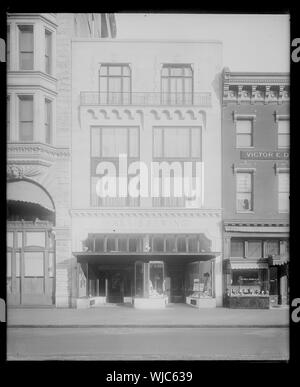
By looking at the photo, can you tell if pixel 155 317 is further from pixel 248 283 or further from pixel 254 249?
pixel 254 249

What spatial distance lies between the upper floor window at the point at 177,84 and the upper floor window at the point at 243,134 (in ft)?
4.48

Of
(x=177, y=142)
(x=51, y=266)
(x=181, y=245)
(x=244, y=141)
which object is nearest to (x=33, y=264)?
(x=51, y=266)

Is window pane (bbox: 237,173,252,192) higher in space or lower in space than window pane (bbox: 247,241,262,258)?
higher

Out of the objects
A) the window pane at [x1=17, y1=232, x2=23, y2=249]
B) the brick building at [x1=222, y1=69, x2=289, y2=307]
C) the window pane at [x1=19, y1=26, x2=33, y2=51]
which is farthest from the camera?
the window pane at [x1=17, y1=232, x2=23, y2=249]

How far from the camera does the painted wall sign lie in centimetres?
605

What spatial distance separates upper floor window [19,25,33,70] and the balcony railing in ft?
2.77

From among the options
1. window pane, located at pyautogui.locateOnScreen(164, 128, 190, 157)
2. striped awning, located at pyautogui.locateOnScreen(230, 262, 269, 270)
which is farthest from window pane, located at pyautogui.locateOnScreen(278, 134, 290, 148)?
striped awning, located at pyautogui.locateOnScreen(230, 262, 269, 270)

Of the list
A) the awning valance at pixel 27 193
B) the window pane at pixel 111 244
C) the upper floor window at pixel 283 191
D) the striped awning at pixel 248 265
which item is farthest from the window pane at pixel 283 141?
the awning valance at pixel 27 193

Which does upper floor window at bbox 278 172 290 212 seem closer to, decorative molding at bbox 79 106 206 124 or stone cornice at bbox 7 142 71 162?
decorative molding at bbox 79 106 206 124

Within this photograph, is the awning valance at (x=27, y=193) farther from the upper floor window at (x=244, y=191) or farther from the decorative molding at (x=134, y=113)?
the upper floor window at (x=244, y=191)

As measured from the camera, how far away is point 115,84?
6898 mm

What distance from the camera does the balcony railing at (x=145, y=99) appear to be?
675cm

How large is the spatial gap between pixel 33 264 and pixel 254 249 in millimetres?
4650
